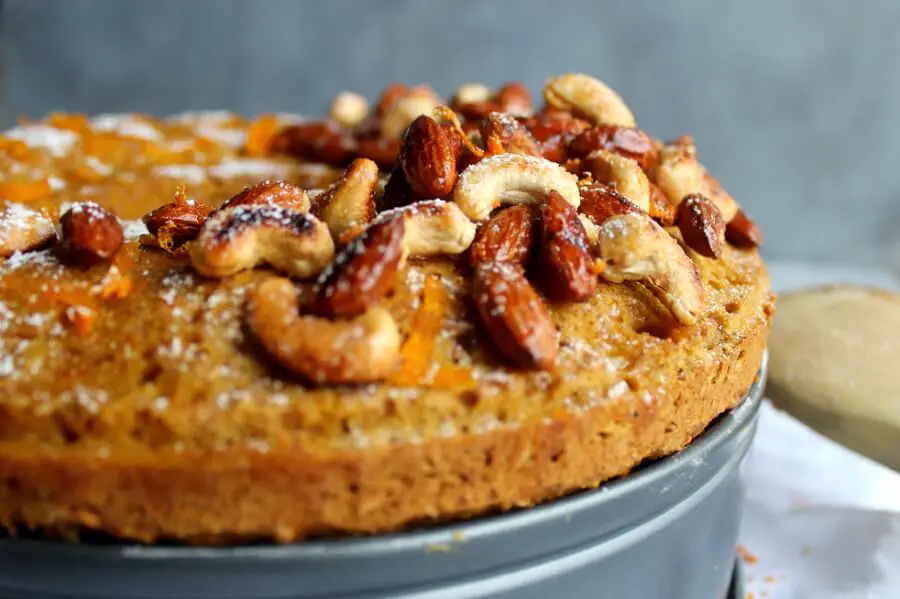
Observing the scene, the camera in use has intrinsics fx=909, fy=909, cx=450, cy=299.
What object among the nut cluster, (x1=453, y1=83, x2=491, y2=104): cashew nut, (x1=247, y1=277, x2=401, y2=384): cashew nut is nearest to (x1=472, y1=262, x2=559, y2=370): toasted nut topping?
the nut cluster

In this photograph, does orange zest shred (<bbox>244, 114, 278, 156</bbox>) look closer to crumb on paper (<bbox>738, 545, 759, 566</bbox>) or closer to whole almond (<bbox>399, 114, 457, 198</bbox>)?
whole almond (<bbox>399, 114, 457, 198</bbox>)

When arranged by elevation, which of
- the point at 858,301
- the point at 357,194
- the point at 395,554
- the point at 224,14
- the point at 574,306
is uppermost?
the point at 224,14

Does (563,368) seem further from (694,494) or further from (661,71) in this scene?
(661,71)

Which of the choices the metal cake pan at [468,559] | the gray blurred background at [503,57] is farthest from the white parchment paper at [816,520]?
the gray blurred background at [503,57]

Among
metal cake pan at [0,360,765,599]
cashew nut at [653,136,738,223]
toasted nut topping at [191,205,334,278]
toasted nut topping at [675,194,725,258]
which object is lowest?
metal cake pan at [0,360,765,599]

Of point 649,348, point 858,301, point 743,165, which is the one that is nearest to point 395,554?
point 649,348

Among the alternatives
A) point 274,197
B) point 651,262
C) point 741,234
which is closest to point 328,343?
point 274,197

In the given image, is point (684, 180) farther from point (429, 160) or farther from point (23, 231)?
point (23, 231)
